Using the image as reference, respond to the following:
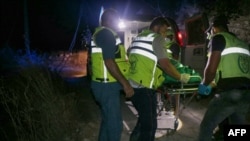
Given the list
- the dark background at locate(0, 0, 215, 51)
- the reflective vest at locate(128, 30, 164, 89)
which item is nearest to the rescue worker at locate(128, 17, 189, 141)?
the reflective vest at locate(128, 30, 164, 89)

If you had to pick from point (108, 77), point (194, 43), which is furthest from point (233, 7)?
point (108, 77)

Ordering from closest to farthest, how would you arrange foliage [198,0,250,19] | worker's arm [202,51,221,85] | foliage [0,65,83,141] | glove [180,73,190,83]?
worker's arm [202,51,221,85]
glove [180,73,190,83]
foliage [0,65,83,141]
foliage [198,0,250,19]

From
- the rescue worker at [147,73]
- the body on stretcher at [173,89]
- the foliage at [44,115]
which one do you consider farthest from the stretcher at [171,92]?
the foliage at [44,115]

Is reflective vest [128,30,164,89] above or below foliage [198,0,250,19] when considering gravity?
below

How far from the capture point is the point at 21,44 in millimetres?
24188

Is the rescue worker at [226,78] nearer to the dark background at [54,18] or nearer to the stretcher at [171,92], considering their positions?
the stretcher at [171,92]

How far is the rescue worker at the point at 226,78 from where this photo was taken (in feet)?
12.9

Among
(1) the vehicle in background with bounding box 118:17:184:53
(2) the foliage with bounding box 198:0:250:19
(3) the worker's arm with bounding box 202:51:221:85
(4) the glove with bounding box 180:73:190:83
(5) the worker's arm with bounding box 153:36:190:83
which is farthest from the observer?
(2) the foliage with bounding box 198:0:250:19

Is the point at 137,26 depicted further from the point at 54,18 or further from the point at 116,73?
the point at 54,18

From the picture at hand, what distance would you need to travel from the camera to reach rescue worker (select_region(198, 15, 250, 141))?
3941 millimetres

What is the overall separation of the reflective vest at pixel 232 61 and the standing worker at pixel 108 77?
1.10 meters

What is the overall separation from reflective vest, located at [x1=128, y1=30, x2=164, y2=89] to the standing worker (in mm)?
162

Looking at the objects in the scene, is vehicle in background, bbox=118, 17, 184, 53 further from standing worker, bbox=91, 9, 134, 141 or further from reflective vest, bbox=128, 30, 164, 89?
standing worker, bbox=91, 9, 134, 141

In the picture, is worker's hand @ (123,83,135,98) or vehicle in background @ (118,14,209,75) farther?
vehicle in background @ (118,14,209,75)
